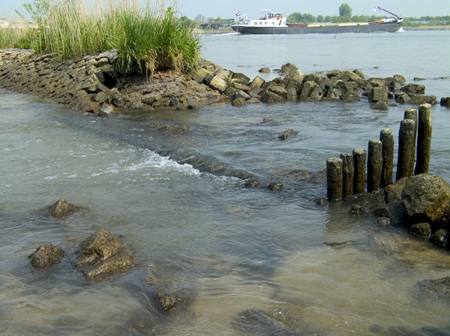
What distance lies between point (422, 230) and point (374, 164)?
137 cm

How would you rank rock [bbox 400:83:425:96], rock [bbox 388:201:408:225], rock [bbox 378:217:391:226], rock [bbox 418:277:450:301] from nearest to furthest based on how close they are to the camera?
rock [bbox 418:277:450:301] < rock [bbox 388:201:408:225] < rock [bbox 378:217:391:226] < rock [bbox 400:83:425:96]

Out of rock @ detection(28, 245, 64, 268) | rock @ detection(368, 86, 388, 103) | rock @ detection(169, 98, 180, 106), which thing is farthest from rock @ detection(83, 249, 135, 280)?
rock @ detection(368, 86, 388, 103)

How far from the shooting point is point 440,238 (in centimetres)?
538

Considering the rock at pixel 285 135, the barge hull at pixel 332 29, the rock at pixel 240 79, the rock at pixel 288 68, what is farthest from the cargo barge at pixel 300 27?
the rock at pixel 285 135

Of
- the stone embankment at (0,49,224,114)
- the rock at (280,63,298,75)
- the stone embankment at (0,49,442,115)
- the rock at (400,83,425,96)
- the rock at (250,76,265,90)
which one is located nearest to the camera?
the stone embankment at (0,49,224,114)

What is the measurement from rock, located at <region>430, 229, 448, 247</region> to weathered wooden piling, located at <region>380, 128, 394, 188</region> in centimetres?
158

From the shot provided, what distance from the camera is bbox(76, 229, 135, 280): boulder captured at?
188 inches

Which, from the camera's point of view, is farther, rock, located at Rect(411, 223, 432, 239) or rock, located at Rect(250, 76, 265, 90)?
rock, located at Rect(250, 76, 265, 90)

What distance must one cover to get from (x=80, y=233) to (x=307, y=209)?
10.1ft

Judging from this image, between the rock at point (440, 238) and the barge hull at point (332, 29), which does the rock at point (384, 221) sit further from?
the barge hull at point (332, 29)

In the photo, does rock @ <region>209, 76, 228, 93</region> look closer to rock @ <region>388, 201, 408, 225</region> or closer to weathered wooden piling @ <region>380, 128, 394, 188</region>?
weathered wooden piling @ <region>380, 128, 394, 188</region>

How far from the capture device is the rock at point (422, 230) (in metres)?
5.59

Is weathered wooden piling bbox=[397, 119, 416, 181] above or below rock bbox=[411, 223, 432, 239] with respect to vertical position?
above

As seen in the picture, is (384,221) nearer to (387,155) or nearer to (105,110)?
(387,155)
